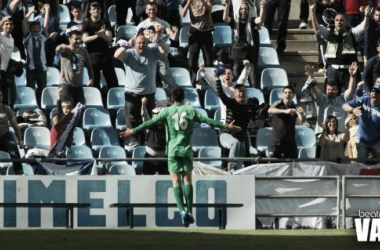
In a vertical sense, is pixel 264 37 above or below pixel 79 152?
above

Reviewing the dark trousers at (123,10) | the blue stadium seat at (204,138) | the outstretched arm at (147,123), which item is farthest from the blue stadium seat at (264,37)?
the outstretched arm at (147,123)

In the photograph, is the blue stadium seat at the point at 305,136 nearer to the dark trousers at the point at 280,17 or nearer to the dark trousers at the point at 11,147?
the dark trousers at the point at 280,17

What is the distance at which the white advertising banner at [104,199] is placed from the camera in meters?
21.8

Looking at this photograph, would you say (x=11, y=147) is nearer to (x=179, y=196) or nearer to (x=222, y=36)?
(x=179, y=196)

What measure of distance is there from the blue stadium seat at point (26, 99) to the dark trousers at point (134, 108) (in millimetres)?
1650

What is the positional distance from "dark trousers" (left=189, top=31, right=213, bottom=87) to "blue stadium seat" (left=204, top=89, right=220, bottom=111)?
2.46 ft

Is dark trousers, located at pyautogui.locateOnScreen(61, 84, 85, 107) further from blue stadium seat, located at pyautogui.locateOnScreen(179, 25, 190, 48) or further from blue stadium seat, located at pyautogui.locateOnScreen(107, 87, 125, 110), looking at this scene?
blue stadium seat, located at pyautogui.locateOnScreen(179, 25, 190, 48)

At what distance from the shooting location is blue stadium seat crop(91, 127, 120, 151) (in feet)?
81.7

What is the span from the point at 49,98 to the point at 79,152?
178 cm

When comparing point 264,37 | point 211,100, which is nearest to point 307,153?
point 211,100

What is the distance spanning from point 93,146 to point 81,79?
126 cm

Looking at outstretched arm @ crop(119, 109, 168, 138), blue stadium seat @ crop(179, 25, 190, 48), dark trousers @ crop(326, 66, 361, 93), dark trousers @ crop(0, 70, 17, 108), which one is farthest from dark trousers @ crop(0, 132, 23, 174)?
dark trousers @ crop(326, 66, 361, 93)

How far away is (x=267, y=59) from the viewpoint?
91.7 feet

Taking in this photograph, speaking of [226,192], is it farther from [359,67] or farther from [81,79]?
[359,67]
